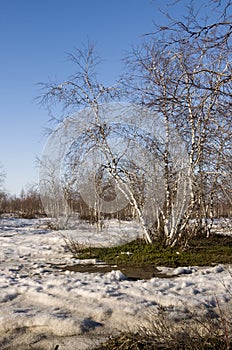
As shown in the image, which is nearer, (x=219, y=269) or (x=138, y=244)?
(x=219, y=269)

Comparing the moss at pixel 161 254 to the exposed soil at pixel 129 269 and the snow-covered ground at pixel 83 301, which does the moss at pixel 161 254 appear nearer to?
the exposed soil at pixel 129 269

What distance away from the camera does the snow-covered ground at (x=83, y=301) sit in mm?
3512

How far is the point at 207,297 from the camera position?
448 cm

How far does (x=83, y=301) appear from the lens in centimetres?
448

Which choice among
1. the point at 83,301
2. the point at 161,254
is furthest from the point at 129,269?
the point at 83,301

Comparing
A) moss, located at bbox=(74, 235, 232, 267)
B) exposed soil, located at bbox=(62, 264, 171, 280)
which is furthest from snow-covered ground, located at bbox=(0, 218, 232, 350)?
moss, located at bbox=(74, 235, 232, 267)

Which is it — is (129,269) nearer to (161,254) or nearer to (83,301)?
(161,254)

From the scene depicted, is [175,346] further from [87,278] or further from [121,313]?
[87,278]

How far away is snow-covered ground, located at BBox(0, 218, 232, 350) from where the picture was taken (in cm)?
351

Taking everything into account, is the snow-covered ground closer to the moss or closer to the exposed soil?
the exposed soil

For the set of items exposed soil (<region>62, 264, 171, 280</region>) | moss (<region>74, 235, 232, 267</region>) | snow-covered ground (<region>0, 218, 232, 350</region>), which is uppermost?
moss (<region>74, 235, 232, 267</region>)

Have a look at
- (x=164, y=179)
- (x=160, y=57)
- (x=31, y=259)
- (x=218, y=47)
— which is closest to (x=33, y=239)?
(x=31, y=259)

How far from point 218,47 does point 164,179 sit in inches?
193

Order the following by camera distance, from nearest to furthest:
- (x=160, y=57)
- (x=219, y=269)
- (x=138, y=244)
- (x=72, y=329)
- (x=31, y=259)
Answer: (x=72, y=329) < (x=160, y=57) < (x=219, y=269) < (x=31, y=259) < (x=138, y=244)
